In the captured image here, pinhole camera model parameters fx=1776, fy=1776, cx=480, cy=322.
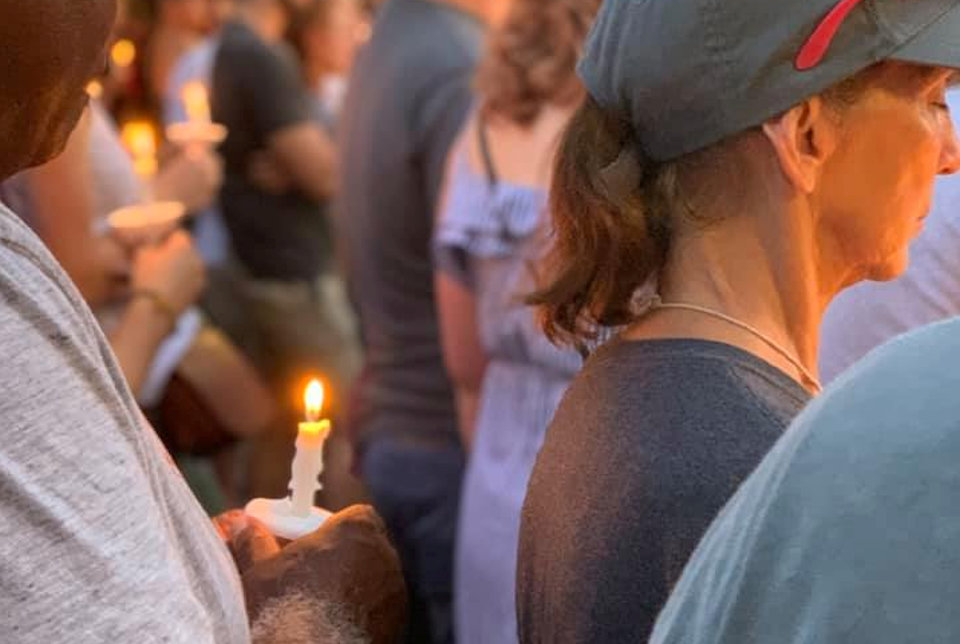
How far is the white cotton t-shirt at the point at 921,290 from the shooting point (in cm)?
195

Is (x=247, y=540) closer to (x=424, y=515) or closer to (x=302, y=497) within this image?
(x=302, y=497)

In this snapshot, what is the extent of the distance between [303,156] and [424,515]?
1994 millimetres

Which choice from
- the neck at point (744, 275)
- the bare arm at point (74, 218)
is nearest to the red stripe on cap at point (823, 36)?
the neck at point (744, 275)

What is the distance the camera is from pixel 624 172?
5.32 feet

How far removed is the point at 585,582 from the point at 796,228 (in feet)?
1.28

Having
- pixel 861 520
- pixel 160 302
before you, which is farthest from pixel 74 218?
pixel 861 520

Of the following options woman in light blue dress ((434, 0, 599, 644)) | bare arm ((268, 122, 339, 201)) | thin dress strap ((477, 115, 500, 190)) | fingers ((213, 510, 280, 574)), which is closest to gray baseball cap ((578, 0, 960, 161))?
fingers ((213, 510, 280, 574))

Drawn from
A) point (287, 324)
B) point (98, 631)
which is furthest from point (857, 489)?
point (287, 324)

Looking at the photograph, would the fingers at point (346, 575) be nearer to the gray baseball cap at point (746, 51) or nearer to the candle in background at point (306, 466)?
the candle in background at point (306, 466)

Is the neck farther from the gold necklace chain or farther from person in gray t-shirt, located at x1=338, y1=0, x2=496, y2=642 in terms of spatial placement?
person in gray t-shirt, located at x1=338, y1=0, x2=496, y2=642

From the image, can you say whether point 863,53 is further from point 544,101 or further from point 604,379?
point 544,101

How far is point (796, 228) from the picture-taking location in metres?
1.62

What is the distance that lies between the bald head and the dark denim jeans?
1.95 m

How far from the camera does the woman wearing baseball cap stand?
1464 mm
